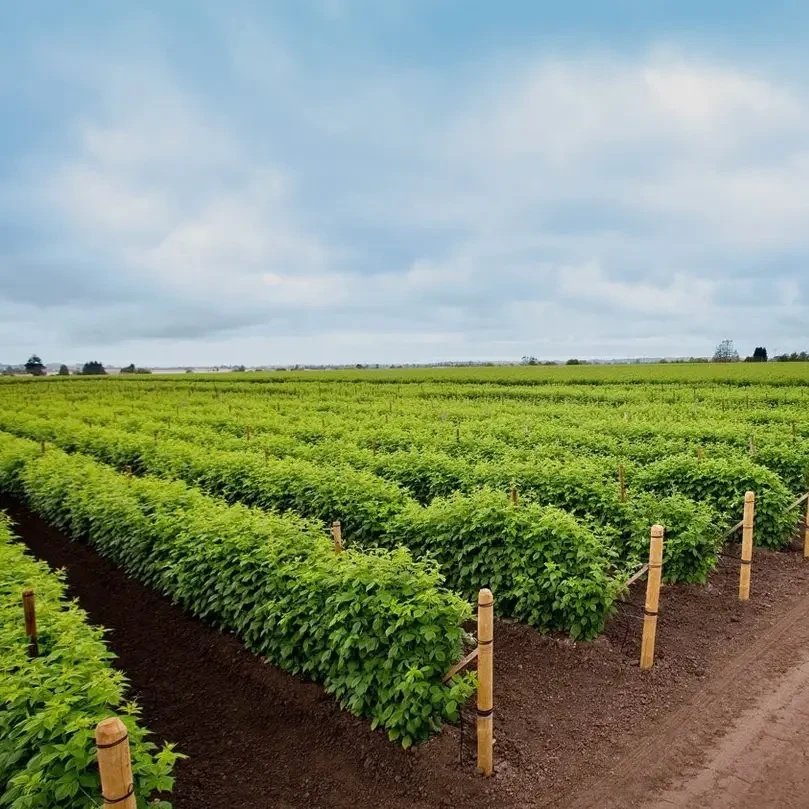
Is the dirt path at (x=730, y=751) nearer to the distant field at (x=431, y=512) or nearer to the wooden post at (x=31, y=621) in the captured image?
the distant field at (x=431, y=512)

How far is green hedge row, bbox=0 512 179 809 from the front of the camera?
12.0 ft

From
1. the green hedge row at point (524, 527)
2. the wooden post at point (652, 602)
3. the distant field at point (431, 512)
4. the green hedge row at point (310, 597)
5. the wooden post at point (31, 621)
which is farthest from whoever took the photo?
the green hedge row at point (524, 527)

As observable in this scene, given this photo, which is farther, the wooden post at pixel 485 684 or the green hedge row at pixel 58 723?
the wooden post at pixel 485 684

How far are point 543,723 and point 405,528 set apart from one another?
343 cm

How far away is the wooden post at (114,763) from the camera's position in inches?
127

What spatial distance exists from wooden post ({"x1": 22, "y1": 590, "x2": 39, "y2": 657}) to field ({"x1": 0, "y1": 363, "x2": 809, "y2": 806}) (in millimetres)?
2221

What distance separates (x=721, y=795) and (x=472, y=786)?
2.01 meters

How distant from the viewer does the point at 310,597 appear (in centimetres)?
616

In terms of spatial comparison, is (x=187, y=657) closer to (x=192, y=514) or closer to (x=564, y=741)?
(x=192, y=514)

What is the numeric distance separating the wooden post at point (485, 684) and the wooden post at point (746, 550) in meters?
5.28

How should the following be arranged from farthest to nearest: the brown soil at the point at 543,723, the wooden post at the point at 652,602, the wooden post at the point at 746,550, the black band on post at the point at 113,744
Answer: the wooden post at the point at 746,550 → the wooden post at the point at 652,602 → the brown soil at the point at 543,723 → the black band on post at the point at 113,744

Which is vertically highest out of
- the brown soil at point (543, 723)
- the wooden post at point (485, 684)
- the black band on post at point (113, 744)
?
the black band on post at point (113, 744)

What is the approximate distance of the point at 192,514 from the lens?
8570 millimetres

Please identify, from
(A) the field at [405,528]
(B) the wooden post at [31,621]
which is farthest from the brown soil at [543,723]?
(B) the wooden post at [31,621]
